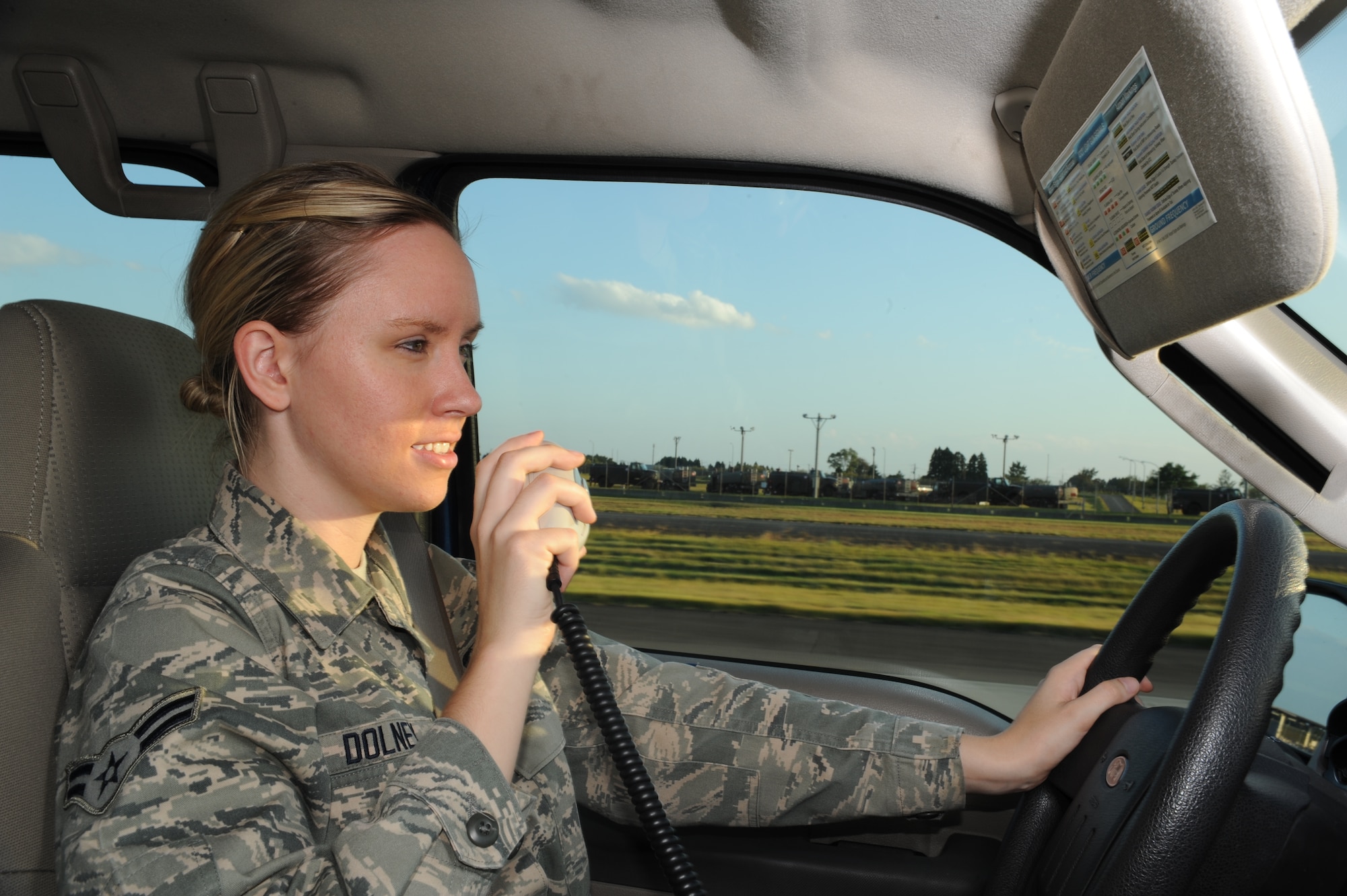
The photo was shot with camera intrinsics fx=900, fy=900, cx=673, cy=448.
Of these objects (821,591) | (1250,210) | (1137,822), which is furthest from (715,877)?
(821,591)

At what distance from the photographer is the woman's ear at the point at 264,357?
42.4 inches

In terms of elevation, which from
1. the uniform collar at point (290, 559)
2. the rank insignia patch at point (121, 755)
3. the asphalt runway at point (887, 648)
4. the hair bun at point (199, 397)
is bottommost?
the asphalt runway at point (887, 648)

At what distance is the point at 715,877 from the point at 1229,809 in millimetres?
925

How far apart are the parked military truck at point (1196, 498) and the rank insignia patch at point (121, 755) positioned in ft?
4.24

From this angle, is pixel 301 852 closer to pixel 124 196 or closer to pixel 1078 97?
pixel 1078 97

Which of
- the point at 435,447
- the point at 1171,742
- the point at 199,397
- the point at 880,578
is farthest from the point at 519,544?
the point at 880,578

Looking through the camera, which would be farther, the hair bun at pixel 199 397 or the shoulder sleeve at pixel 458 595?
the shoulder sleeve at pixel 458 595

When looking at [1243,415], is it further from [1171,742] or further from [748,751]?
[748,751]

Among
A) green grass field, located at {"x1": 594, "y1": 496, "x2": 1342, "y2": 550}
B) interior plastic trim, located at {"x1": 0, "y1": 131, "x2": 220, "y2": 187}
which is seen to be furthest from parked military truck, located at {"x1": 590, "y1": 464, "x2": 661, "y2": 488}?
interior plastic trim, located at {"x1": 0, "y1": 131, "x2": 220, "y2": 187}

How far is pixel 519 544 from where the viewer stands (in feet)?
3.22

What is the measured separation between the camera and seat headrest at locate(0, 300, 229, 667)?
1.06 m

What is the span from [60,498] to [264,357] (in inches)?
11.6

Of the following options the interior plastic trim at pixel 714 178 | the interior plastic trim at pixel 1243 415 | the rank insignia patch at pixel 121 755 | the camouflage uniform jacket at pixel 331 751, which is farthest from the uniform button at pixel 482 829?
the interior plastic trim at pixel 714 178

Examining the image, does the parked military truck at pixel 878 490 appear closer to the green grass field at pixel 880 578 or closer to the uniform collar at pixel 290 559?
the green grass field at pixel 880 578
